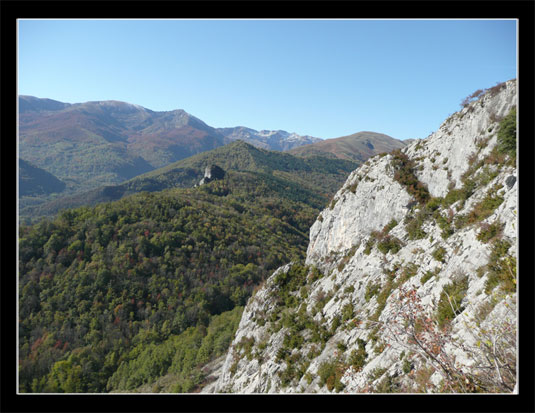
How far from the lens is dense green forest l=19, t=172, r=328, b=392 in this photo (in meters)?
39.3

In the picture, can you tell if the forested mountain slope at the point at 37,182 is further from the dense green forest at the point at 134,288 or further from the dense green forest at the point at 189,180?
the dense green forest at the point at 134,288

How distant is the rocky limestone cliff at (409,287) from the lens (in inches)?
170

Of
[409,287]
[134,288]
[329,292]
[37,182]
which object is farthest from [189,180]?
[409,287]

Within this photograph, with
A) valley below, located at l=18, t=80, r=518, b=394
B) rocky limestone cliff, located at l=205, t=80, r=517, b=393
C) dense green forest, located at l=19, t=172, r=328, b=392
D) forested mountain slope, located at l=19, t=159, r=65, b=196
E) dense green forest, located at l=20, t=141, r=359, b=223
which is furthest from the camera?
forested mountain slope, located at l=19, t=159, r=65, b=196

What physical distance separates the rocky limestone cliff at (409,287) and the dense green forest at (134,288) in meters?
19.6

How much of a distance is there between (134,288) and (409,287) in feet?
185

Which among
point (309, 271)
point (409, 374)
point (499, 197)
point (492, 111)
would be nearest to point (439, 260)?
point (499, 197)

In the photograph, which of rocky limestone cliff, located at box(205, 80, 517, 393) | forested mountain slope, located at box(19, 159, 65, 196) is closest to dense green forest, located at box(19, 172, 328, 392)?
rocky limestone cliff, located at box(205, 80, 517, 393)

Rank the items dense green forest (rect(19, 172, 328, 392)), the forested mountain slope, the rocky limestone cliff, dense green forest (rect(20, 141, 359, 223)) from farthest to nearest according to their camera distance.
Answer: the forested mountain slope, dense green forest (rect(20, 141, 359, 223)), dense green forest (rect(19, 172, 328, 392)), the rocky limestone cliff

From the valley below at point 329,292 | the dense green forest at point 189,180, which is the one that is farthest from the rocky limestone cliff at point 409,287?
the dense green forest at point 189,180

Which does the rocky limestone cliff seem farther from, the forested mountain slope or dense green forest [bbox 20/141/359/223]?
the forested mountain slope

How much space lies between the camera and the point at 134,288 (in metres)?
52.3

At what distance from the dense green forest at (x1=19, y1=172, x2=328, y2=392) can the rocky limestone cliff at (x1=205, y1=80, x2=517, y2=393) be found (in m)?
19.6

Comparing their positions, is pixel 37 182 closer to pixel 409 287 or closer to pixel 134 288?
pixel 134 288
